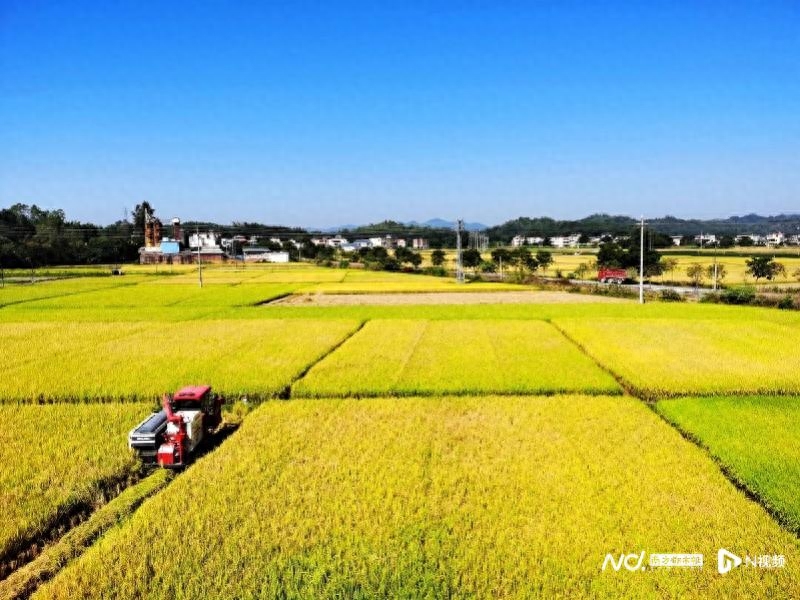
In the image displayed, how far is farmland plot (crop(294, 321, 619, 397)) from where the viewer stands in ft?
41.3

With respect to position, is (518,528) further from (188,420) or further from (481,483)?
(188,420)

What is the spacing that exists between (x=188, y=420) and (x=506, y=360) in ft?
28.8

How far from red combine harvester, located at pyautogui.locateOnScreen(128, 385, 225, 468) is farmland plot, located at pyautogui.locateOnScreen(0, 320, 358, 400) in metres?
3.15

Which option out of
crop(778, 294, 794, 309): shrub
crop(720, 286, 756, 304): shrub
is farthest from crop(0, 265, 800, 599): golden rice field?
crop(720, 286, 756, 304): shrub

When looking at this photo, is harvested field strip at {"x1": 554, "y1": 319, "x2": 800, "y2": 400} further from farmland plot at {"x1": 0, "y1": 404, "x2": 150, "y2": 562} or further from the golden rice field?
farmland plot at {"x1": 0, "y1": 404, "x2": 150, "y2": 562}

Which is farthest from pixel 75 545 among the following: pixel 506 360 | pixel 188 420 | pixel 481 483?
pixel 506 360

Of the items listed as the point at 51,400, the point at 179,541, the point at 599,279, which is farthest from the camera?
the point at 599,279

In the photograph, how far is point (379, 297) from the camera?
35.5 m

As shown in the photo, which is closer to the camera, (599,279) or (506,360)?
(506,360)

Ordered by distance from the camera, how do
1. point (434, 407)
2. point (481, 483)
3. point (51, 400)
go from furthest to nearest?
1. point (51, 400)
2. point (434, 407)
3. point (481, 483)

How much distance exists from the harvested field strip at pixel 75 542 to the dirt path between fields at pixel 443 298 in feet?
77.1

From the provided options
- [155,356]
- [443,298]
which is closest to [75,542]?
[155,356]

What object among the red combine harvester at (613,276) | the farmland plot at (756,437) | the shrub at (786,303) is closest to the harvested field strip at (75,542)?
the farmland plot at (756,437)

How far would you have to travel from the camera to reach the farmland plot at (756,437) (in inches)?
274
